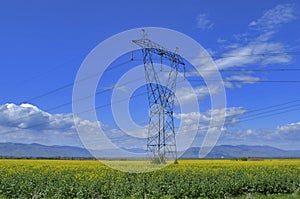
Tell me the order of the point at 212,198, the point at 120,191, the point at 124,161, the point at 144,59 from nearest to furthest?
1. the point at 120,191
2. the point at 212,198
3. the point at 124,161
4. the point at 144,59

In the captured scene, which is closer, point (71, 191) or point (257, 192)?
point (71, 191)

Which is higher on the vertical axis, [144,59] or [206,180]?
[144,59]

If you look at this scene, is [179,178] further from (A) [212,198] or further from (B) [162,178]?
(A) [212,198]

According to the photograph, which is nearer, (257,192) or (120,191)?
(120,191)

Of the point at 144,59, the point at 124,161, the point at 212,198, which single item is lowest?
the point at 212,198

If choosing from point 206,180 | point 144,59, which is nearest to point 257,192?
point 206,180

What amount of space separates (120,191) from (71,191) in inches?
99.3

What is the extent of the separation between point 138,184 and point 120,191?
4.74ft

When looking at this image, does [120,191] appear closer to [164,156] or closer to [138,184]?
[138,184]

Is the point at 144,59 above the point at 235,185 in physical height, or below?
above

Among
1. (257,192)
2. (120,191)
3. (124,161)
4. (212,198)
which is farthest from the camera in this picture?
(124,161)

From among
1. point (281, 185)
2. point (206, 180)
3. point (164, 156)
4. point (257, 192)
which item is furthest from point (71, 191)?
point (164, 156)

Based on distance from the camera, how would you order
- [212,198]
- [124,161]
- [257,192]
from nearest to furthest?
1. [212,198]
2. [257,192]
3. [124,161]

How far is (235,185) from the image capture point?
2294 centimetres
